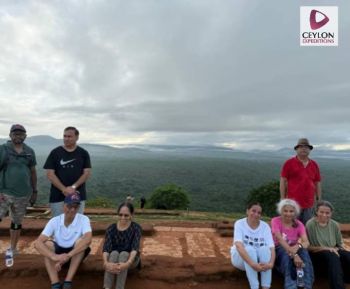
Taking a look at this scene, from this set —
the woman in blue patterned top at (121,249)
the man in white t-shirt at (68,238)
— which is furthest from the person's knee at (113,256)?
the man in white t-shirt at (68,238)

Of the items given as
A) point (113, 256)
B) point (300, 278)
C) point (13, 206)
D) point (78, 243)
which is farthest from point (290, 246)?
point (13, 206)

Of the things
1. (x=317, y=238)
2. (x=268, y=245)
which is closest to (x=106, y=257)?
(x=268, y=245)

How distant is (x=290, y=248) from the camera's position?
14.3ft

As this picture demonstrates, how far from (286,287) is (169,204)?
22.9 m

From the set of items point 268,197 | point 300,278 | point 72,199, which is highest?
point 72,199

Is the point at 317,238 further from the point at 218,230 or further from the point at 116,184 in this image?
the point at 116,184

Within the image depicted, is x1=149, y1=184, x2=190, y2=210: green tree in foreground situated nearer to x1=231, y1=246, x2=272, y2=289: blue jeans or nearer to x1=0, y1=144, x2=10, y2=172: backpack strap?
x1=0, y1=144, x2=10, y2=172: backpack strap

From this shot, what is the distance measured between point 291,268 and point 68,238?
8.78 ft

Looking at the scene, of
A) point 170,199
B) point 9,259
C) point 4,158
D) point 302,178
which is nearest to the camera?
point 9,259

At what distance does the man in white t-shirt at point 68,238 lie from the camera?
4.16 metres

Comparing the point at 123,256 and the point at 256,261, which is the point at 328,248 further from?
the point at 123,256

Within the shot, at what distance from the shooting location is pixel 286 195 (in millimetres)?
5562

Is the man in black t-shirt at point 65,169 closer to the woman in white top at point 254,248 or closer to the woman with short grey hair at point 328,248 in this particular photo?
the woman in white top at point 254,248

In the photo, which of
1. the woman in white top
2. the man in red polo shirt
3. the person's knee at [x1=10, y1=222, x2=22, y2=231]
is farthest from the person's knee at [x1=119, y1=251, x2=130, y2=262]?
the man in red polo shirt
